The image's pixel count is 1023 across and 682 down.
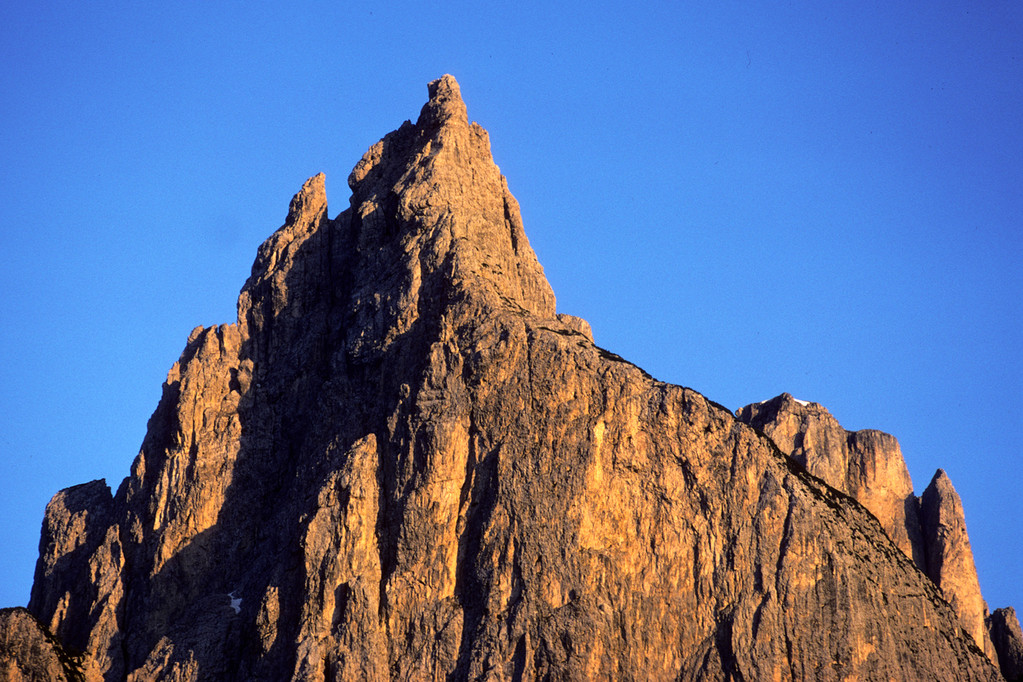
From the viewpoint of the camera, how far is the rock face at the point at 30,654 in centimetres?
10725

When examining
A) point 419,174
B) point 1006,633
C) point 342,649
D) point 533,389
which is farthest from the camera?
point 1006,633

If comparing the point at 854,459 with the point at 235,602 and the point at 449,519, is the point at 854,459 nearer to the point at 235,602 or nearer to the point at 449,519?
the point at 449,519

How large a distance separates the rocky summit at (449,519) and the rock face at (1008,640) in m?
34.9

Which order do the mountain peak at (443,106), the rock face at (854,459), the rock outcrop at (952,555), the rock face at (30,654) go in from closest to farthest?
the rock face at (30,654)
the mountain peak at (443,106)
the rock outcrop at (952,555)
the rock face at (854,459)

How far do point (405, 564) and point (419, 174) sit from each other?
3332 centimetres

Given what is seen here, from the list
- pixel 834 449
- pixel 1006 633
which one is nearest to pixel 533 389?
pixel 834 449

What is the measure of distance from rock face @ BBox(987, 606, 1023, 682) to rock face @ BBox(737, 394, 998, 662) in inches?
99.8

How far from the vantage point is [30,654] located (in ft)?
355

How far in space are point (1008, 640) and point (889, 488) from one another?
58.0 ft

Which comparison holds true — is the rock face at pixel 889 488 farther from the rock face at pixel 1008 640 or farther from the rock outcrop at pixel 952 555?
the rock face at pixel 1008 640

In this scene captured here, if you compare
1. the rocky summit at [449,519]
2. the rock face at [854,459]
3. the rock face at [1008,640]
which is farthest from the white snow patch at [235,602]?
the rock face at [1008,640]

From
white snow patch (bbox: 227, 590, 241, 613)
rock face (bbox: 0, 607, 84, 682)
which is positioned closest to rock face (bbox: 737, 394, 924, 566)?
white snow patch (bbox: 227, 590, 241, 613)

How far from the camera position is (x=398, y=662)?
3935 inches

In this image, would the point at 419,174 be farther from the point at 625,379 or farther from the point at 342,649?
the point at 342,649
